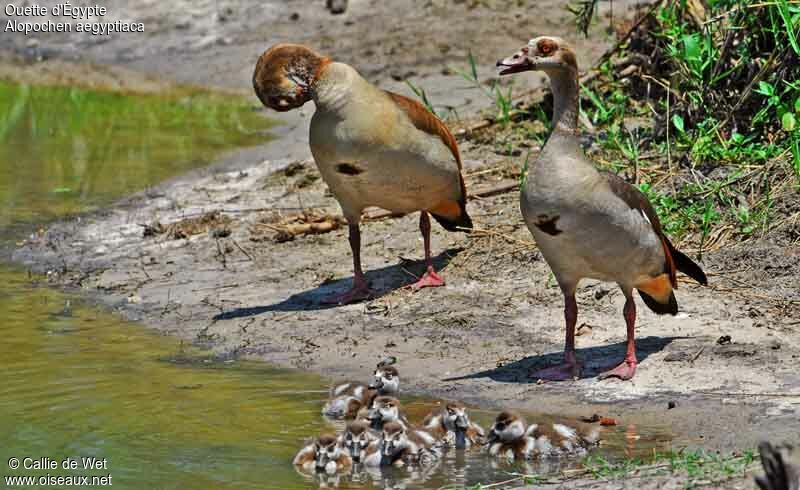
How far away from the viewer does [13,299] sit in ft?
35.8

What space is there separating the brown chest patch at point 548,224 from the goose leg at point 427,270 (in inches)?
101

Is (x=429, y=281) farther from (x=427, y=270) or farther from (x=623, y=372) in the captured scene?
(x=623, y=372)

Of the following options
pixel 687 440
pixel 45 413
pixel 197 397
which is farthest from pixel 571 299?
pixel 45 413

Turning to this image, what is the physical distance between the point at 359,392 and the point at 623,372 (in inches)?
60.9

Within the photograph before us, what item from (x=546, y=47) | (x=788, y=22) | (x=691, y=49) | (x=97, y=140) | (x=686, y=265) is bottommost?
(x=97, y=140)

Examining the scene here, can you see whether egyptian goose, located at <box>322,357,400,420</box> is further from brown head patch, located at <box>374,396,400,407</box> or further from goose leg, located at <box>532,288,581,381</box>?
goose leg, located at <box>532,288,581,381</box>

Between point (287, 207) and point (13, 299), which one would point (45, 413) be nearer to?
point (13, 299)

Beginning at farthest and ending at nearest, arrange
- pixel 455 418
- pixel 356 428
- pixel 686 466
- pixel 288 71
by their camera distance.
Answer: pixel 288 71, pixel 455 418, pixel 356 428, pixel 686 466

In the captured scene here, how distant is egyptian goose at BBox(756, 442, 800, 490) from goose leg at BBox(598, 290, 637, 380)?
127 inches

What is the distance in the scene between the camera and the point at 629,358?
8.11m

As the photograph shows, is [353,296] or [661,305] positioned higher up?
[661,305]

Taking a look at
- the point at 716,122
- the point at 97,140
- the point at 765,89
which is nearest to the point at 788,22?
the point at 765,89

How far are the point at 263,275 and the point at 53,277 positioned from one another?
6.14ft

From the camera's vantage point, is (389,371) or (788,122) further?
(788,122)
